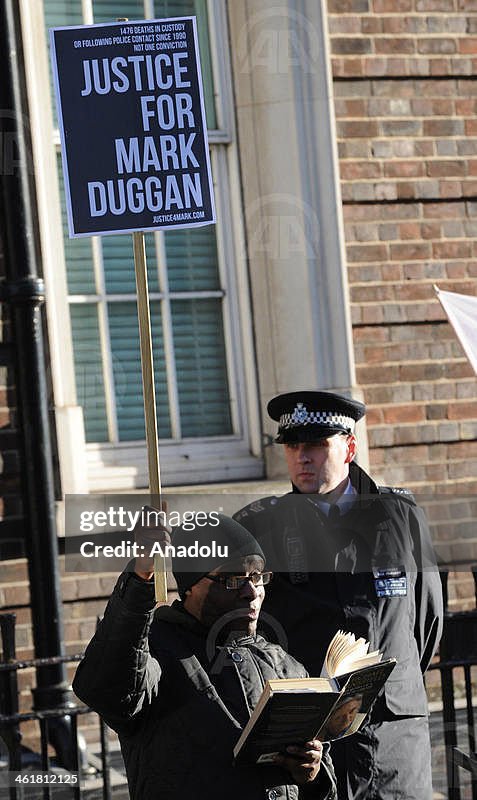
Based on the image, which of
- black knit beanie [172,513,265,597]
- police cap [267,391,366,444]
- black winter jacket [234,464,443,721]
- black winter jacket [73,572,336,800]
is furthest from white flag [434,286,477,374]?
black winter jacket [73,572,336,800]

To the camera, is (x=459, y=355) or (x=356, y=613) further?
(x=459, y=355)

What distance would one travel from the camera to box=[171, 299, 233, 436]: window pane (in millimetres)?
7027

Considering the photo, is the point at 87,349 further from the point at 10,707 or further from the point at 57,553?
the point at 10,707

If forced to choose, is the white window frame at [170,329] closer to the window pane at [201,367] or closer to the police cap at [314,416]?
the window pane at [201,367]

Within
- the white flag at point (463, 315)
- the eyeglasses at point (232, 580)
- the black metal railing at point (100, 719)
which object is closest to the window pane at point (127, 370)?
the black metal railing at point (100, 719)

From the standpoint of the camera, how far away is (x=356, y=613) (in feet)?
13.1

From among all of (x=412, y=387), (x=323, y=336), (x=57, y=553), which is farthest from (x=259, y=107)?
(x=57, y=553)

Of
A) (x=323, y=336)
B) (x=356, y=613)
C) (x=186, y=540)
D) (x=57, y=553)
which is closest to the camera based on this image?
(x=186, y=540)

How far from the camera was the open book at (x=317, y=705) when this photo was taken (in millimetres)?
2906

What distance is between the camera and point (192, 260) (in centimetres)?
709

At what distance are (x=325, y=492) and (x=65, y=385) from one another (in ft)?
8.41

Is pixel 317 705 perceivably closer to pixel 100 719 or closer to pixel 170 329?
pixel 100 719

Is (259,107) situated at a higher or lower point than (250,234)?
higher

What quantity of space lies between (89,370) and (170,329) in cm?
51
